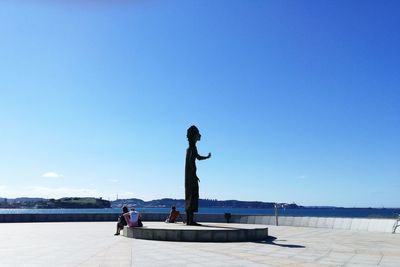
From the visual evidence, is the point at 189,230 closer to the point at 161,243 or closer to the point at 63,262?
the point at 161,243

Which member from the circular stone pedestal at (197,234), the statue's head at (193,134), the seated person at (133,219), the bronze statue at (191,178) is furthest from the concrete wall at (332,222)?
the seated person at (133,219)

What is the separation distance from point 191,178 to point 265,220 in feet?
40.8

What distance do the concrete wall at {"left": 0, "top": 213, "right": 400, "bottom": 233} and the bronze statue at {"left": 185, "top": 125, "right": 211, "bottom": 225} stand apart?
36.6ft

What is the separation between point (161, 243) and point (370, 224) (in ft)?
49.2

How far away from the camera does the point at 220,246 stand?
598 inches

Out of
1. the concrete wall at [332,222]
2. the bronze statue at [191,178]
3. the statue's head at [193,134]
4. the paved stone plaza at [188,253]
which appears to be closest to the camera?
the paved stone plaza at [188,253]

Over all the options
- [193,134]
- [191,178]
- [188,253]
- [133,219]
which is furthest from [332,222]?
[188,253]

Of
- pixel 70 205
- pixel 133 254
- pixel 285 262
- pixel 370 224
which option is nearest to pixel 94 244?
pixel 133 254

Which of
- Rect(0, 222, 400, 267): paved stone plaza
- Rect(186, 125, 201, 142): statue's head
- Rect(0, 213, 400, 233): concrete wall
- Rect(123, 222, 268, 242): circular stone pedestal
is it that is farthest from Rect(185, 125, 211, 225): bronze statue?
Rect(0, 213, 400, 233): concrete wall

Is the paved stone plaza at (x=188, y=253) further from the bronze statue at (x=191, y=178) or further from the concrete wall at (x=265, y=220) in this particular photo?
the concrete wall at (x=265, y=220)

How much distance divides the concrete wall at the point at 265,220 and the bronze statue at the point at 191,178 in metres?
11.2

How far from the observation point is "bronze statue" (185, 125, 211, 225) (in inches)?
802

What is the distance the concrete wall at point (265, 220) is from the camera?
2575cm

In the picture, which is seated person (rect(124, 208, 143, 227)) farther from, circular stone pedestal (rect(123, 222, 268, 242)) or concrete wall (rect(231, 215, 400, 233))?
concrete wall (rect(231, 215, 400, 233))
